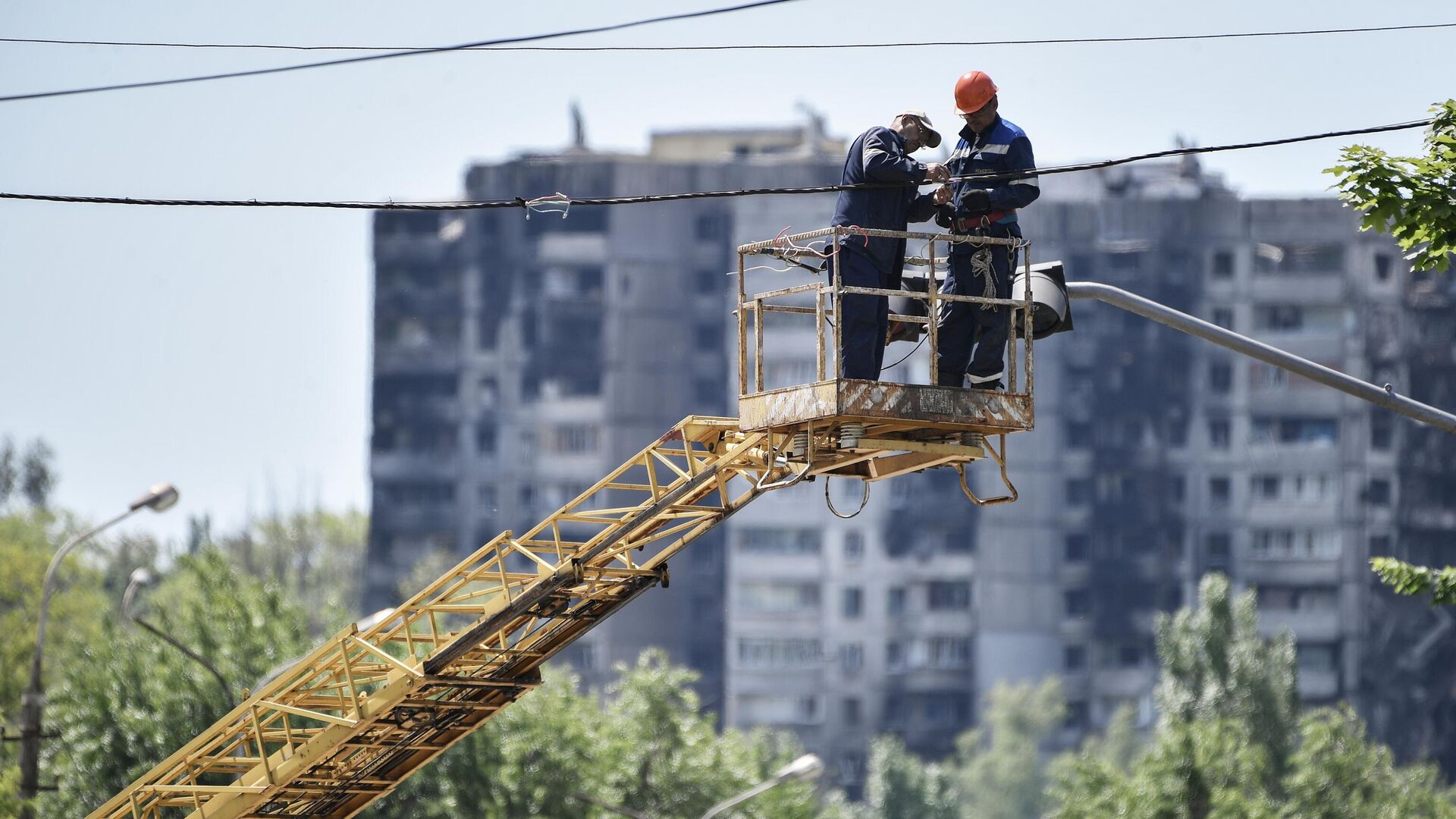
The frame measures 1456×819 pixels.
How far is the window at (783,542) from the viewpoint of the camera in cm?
9506

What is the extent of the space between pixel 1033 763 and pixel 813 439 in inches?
3257

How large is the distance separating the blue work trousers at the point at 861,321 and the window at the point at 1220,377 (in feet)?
278

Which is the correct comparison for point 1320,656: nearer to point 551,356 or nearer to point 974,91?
point 551,356

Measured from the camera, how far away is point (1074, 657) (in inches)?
3728

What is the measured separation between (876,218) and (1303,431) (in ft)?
284

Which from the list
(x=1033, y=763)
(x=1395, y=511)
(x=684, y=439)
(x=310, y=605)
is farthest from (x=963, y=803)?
(x=684, y=439)

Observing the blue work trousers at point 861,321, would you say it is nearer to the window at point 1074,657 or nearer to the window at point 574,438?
the window at point 1074,657

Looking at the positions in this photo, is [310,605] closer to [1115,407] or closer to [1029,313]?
[1115,407]

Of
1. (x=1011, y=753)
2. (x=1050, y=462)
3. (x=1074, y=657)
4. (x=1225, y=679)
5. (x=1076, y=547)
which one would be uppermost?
(x=1050, y=462)

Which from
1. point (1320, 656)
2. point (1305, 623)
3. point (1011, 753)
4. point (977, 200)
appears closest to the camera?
point (977, 200)

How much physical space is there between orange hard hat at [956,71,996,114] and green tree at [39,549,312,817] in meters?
25.0

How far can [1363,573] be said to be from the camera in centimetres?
9450

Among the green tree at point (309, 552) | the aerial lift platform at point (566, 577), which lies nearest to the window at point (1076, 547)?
the green tree at point (309, 552)

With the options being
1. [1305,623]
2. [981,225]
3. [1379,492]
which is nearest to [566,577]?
[981,225]
